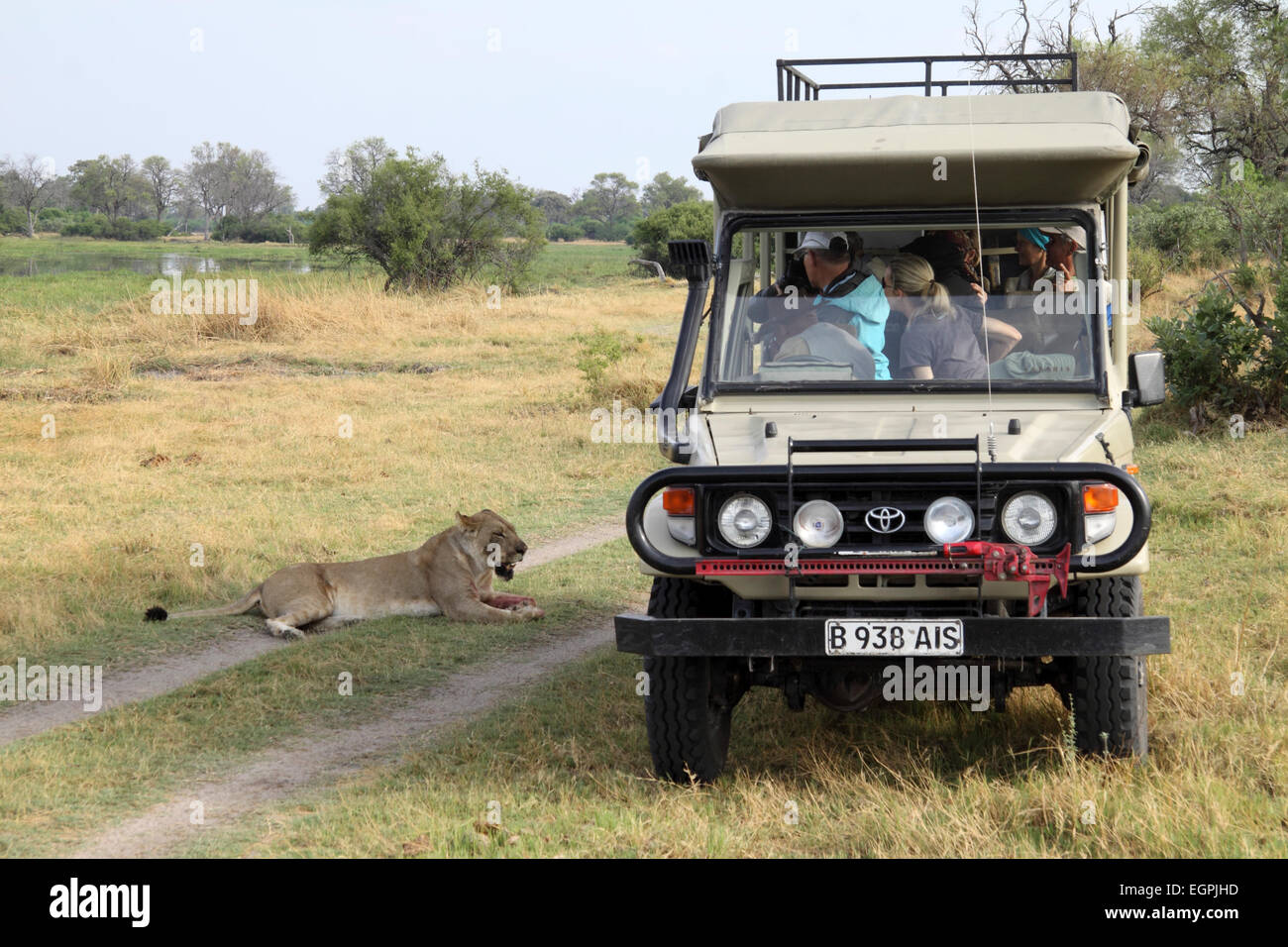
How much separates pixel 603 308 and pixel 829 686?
24.7 metres

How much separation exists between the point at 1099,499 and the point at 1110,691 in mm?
694

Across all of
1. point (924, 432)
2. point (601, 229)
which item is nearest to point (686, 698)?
point (924, 432)

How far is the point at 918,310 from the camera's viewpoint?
4875 mm

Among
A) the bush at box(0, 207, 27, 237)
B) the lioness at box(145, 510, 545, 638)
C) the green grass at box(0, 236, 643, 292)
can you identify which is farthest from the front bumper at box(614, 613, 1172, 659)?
the bush at box(0, 207, 27, 237)

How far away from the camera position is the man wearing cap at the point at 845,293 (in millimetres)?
4883

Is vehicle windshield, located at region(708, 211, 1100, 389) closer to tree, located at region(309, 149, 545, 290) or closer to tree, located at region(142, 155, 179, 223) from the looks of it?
tree, located at region(309, 149, 545, 290)

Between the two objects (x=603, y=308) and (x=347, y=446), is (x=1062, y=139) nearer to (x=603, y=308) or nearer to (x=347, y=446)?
(x=347, y=446)

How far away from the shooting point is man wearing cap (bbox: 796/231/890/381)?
192 inches

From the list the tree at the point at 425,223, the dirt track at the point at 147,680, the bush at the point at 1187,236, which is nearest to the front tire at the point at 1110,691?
the dirt track at the point at 147,680

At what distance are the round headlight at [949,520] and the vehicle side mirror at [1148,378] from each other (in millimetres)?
1290

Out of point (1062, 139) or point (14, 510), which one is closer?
point (1062, 139)

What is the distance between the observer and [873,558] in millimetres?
3883

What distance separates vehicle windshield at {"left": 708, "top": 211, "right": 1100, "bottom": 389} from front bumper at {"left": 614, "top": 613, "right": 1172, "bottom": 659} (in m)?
1.12
